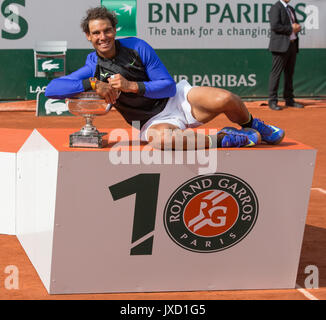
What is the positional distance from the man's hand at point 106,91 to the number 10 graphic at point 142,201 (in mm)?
498

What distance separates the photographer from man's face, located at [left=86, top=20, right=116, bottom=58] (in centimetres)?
435

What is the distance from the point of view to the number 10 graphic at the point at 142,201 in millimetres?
4035

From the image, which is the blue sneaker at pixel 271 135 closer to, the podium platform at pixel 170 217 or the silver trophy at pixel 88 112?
the podium platform at pixel 170 217

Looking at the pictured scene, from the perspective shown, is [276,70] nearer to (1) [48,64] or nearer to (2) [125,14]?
(2) [125,14]

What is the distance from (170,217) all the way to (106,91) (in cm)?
80

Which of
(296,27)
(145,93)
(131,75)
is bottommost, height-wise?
(145,93)

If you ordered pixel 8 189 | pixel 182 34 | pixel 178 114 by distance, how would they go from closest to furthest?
pixel 178 114 < pixel 8 189 < pixel 182 34

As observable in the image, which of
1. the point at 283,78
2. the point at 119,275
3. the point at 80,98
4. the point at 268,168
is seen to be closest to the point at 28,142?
the point at 80,98

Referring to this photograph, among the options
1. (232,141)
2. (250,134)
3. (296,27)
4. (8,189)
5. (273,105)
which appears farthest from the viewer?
(273,105)

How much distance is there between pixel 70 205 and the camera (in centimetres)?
400

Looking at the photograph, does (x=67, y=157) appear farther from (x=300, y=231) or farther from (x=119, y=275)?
(x=300, y=231)

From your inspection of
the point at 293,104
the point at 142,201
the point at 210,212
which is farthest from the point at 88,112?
the point at 293,104

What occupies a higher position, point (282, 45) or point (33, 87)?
point (282, 45)

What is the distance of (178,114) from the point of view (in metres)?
4.60
